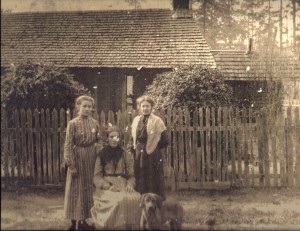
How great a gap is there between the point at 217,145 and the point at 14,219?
4184 mm

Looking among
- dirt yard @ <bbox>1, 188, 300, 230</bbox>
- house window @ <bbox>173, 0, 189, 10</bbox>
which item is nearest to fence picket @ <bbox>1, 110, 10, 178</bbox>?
dirt yard @ <bbox>1, 188, 300, 230</bbox>

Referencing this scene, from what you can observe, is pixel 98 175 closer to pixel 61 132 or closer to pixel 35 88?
pixel 61 132

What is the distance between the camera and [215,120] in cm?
763

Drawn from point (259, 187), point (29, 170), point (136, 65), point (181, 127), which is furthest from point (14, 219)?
point (136, 65)

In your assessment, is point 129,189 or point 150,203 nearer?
point 150,203

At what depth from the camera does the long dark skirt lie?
5473 mm

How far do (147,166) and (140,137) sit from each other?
1.59ft

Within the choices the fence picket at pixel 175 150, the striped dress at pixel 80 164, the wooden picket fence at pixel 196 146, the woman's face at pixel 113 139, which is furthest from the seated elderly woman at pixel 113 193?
the fence picket at pixel 175 150

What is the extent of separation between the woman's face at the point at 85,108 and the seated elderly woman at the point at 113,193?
17.7 inches

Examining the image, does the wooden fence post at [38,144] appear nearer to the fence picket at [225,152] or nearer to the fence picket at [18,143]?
the fence picket at [18,143]

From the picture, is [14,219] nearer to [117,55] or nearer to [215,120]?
[215,120]

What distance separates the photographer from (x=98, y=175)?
515 centimetres

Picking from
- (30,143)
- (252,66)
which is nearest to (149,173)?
(30,143)

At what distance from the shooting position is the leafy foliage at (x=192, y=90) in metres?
7.76
